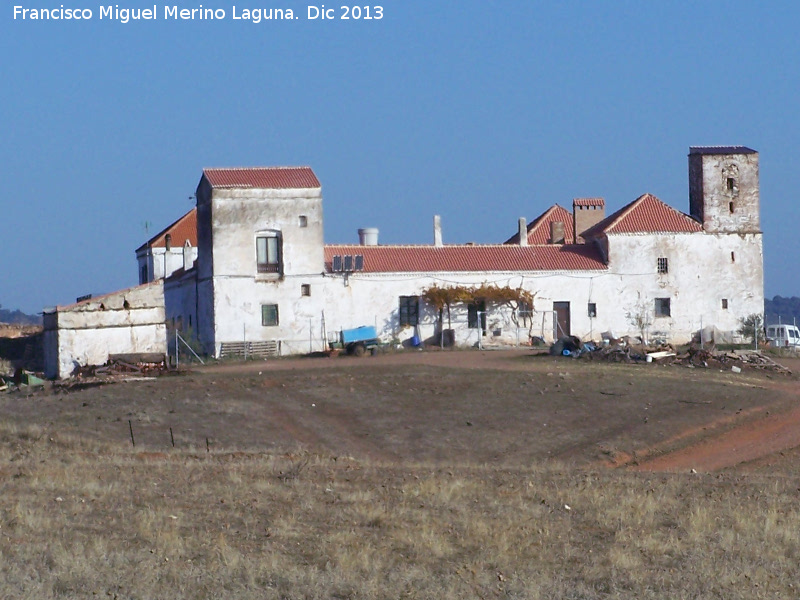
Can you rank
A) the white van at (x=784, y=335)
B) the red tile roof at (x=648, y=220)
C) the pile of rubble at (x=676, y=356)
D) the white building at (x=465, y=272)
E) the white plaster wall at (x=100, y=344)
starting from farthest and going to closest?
the white van at (x=784, y=335), the red tile roof at (x=648, y=220), the white building at (x=465, y=272), the white plaster wall at (x=100, y=344), the pile of rubble at (x=676, y=356)

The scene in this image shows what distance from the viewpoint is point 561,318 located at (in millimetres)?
51281

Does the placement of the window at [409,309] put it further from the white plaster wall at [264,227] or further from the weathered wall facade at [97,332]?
the weathered wall facade at [97,332]

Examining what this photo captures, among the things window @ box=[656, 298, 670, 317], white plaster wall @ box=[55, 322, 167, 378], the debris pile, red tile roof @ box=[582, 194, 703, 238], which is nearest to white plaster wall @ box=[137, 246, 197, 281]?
white plaster wall @ box=[55, 322, 167, 378]

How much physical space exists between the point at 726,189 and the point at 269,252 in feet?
61.8

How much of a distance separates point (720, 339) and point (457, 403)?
20852 mm

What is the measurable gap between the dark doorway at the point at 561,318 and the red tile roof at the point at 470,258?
1421 mm

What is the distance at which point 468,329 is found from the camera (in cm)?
5000

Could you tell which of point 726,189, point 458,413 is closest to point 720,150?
point 726,189

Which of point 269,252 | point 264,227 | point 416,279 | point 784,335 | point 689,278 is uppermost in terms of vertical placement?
point 264,227

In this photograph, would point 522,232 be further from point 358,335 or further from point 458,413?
point 458,413

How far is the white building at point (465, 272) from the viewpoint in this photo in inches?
1913

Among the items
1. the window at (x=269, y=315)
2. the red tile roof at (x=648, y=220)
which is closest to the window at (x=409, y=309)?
the window at (x=269, y=315)

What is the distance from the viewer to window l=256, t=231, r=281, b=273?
1923 inches

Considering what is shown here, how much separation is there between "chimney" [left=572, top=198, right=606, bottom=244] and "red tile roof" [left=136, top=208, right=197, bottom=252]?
64.6 feet
